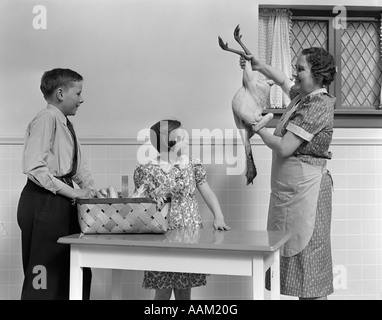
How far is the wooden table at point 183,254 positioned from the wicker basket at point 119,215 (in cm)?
4

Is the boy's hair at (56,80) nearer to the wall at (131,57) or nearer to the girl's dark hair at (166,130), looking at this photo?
the girl's dark hair at (166,130)

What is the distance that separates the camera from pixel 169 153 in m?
2.61

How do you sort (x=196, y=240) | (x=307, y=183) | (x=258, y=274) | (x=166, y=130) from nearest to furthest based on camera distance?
(x=258, y=274) → (x=196, y=240) → (x=307, y=183) → (x=166, y=130)

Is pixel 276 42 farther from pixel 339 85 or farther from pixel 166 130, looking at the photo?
pixel 166 130

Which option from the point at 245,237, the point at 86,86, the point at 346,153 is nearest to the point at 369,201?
the point at 346,153

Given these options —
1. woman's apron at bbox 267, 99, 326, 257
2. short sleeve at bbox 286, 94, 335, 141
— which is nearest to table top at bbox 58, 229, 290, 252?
woman's apron at bbox 267, 99, 326, 257

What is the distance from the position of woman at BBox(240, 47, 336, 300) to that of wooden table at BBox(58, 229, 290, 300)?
1.24 feet

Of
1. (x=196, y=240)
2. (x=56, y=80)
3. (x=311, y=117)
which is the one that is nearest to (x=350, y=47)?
(x=311, y=117)

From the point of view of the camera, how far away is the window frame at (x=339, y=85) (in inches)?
138

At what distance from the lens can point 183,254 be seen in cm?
197

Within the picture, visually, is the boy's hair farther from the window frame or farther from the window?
the window

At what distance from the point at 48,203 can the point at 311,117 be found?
4.07ft
